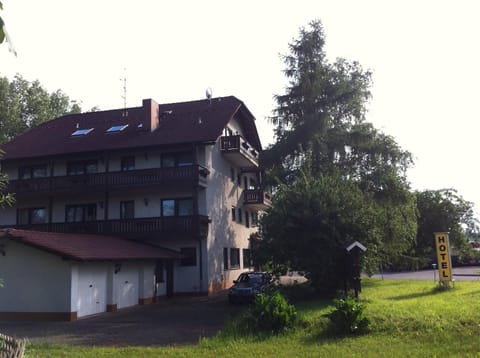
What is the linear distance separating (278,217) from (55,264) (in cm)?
894

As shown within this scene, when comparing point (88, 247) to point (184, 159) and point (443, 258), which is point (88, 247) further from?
point (443, 258)

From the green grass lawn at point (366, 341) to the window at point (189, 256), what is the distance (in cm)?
1483

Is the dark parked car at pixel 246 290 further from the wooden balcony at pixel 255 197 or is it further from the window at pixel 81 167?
the window at pixel 81 167

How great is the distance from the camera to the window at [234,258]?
32.9 meters

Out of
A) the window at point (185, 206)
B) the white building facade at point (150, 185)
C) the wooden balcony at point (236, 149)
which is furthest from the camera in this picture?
the wooden balcony at point (236, 149)

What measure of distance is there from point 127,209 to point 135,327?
14407 mm

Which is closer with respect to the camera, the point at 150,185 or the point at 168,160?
the point at 150,185

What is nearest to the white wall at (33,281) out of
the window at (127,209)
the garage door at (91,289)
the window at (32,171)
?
the garage door at (91,289)

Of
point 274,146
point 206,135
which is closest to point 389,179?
point 274,146

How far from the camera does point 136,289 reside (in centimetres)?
A: 2341

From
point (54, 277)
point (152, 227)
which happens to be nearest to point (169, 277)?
point (152, 227)

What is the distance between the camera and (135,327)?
1534 cm

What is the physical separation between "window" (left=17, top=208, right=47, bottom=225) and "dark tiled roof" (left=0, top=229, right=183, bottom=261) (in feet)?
22.5

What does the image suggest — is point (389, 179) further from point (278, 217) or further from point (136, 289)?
point (136, 289)
